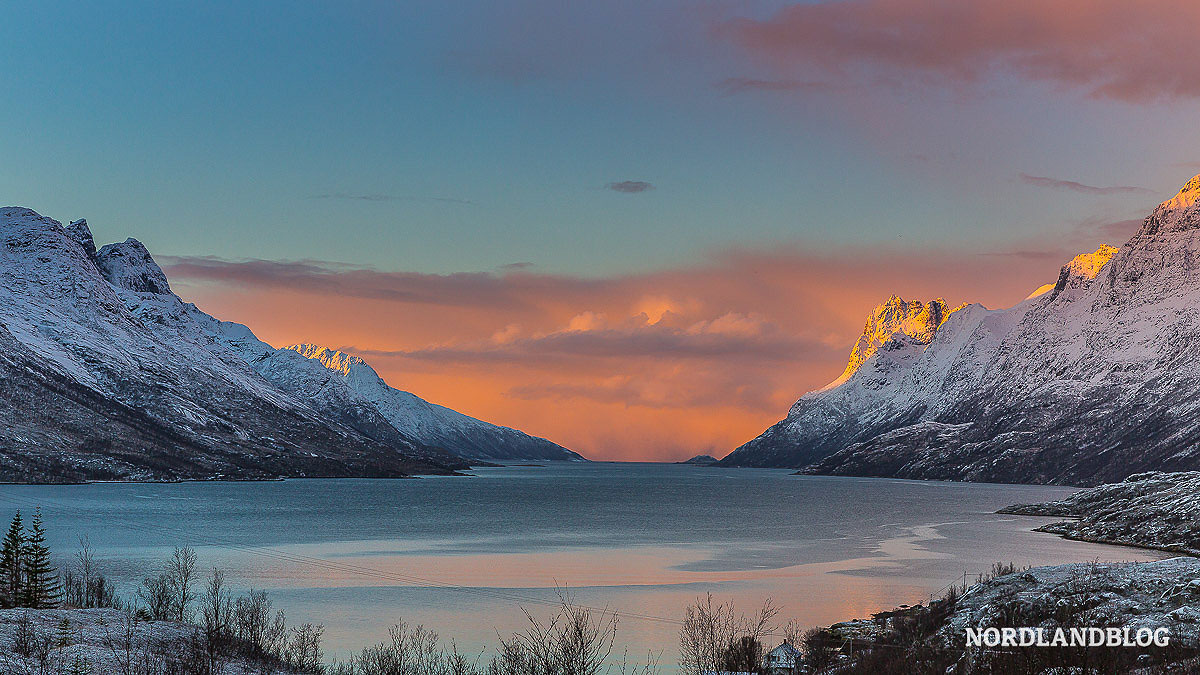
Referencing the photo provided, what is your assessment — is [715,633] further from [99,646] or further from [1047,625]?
[99,646]

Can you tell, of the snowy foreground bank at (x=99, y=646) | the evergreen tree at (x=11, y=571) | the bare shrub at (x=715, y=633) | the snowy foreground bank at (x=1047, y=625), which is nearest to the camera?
→ the snowy foreground bank at (x=1047, y=625)

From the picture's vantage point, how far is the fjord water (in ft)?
238

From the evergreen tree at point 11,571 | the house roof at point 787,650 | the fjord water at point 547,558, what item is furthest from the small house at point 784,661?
the evergreen tree at point 11,571

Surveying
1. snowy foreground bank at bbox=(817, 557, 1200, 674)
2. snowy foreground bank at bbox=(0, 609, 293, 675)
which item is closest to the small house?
snowy foreground bank at bbox=(817, 557, 1200, 674)

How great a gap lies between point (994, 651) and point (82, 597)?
5700 cm

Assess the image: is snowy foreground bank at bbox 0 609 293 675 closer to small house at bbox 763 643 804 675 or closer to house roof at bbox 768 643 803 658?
small house at bbox 763 643 804 675

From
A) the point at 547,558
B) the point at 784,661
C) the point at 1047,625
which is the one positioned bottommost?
the point at 547,558

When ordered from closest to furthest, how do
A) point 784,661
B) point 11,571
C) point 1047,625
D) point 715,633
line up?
1. point 1047,625
2. point 784,661
3. point 11,571
4. point 715,633

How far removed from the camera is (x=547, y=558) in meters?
108

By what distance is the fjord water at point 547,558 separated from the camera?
72688 mm

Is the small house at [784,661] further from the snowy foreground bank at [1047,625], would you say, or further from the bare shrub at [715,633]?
the snowy foreground bank at [1047,625]

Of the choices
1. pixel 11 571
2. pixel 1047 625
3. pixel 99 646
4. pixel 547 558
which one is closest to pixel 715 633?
pixel 1047 625

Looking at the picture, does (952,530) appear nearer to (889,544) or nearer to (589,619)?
(889,544)

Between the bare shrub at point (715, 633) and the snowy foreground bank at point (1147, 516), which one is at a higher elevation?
the snowy foreground bank at point (1147, 516)
